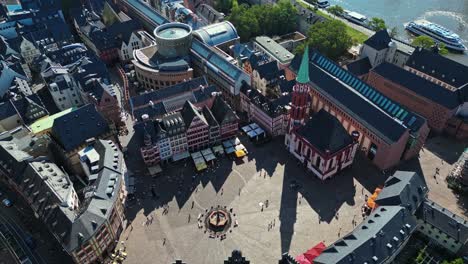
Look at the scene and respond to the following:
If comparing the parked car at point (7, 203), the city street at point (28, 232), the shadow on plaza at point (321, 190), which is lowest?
the city street at point (28, 232)

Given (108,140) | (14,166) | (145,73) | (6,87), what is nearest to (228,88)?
(145,73)

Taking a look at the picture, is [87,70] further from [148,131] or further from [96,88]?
[148,131]

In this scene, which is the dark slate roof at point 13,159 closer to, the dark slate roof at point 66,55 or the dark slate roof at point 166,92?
the dark slate roof at point 166,92

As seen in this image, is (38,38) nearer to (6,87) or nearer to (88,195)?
(6,87)

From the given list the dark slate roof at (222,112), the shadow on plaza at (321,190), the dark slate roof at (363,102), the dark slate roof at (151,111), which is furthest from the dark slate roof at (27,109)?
the dark slate roof at (363,102)

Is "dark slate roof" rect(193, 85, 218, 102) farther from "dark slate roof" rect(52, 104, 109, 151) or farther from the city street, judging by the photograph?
the city street
